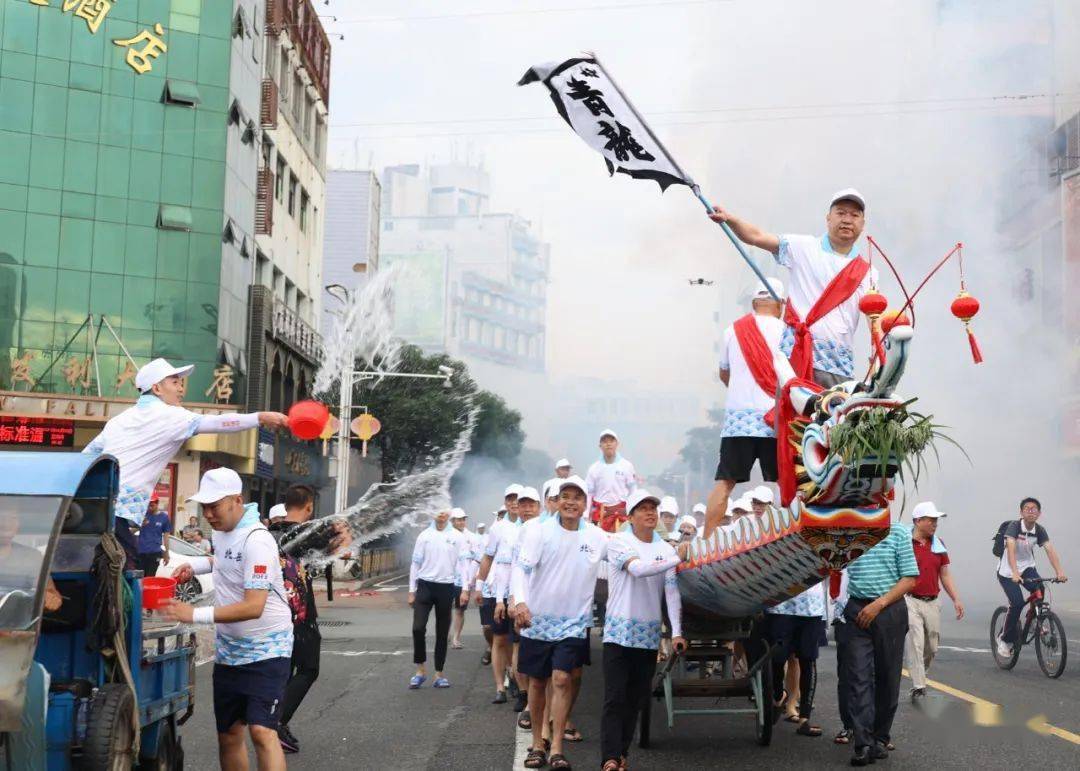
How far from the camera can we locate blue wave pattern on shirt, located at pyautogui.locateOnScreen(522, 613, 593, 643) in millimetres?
8789

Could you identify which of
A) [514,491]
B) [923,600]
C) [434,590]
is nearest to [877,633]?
[923,600]

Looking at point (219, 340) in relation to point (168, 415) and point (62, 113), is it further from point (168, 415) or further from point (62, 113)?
point (168, 415)

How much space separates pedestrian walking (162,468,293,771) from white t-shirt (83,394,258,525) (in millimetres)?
434

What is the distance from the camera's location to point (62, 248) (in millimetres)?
34188

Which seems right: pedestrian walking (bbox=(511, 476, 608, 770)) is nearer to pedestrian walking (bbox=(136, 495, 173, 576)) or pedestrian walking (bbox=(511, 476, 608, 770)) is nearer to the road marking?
pedestrian walking (bbox=(136, 495, 173, 576))

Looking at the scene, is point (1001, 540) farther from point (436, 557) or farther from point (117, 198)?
point (117, 198)

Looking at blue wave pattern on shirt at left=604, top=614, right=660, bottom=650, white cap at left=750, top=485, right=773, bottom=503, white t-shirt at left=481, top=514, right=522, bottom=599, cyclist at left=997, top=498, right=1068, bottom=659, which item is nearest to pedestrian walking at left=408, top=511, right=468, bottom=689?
white t-shirt at left=481, top=514, right=522, bottom=599

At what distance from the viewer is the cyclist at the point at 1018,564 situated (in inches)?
563

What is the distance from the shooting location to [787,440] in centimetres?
708

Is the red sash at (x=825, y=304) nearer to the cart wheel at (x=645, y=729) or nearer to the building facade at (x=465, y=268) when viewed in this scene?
the cart wheel at (x=645, y=729)

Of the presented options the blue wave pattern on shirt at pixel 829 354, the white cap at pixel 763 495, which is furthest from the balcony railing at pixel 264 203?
the blue wave pattern on shirt at pixel 829 354

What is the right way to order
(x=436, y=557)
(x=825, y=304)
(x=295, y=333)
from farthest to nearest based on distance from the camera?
(x=295, y=333) → (x=436, y=557) → (x=825, y=304)

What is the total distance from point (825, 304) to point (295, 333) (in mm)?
38593

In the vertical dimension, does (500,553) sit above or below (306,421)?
below
